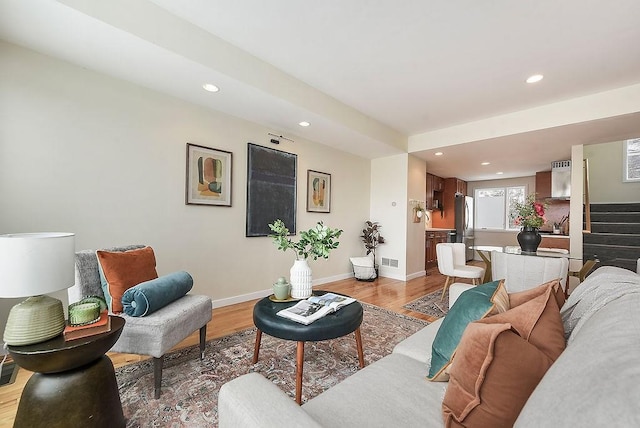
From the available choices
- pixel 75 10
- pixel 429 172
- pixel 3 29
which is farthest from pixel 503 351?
pixel 429 172

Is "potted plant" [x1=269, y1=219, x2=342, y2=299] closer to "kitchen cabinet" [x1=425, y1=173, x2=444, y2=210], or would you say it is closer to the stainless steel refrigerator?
"kitchen cabinet" [x1=425, y1=173, x2=444, y2=210]

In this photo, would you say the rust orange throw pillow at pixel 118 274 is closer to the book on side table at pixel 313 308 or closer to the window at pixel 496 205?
the book on side table at pixel 313 308

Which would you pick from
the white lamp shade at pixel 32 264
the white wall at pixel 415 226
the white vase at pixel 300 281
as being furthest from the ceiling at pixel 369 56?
the white vase at pixel 300 281

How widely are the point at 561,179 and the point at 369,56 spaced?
552 centimetres

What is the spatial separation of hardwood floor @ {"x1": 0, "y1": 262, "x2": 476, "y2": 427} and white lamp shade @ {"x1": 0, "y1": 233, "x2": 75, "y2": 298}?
3.25 feet

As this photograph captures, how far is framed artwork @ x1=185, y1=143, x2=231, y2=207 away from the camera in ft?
10.4

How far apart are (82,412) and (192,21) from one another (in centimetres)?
272

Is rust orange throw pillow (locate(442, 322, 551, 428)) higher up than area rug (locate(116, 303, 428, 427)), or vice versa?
rust orange throw pillow (locate(442, 322, 551, 428))

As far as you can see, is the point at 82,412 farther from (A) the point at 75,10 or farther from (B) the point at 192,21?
(B) the point at 192,21

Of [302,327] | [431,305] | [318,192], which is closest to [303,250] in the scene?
[302,327]

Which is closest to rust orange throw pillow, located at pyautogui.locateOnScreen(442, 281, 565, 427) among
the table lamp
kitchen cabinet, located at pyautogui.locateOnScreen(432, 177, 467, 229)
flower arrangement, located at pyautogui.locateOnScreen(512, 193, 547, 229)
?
the table lamp

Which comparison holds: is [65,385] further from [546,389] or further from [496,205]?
[496,205]

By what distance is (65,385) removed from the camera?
1260mm

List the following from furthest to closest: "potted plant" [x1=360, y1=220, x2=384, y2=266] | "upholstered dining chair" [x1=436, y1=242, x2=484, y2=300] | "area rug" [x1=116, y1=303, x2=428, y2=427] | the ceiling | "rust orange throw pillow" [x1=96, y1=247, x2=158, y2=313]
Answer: "potted plant" [x1=360, y1=220, x2=384, y2=266] < "upholstered dining chair" [x1=436, y1=242, x2=484, y2=300] < the ceiling < "rust orange throw pillow" [x1=96, y1=247, x2=158, y2=313] < "area rug" [x1=116, y1=303, x2=428, y2=427]
